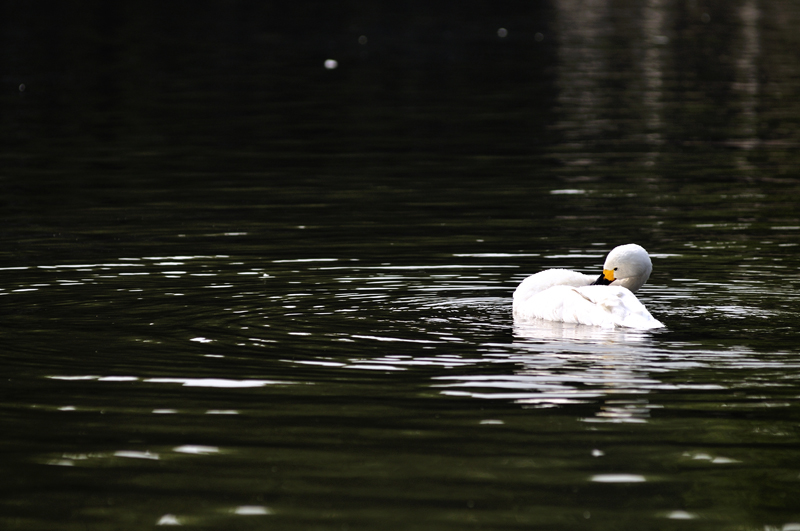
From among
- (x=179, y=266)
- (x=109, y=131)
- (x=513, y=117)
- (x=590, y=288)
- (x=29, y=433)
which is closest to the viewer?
(x=29, y=433)

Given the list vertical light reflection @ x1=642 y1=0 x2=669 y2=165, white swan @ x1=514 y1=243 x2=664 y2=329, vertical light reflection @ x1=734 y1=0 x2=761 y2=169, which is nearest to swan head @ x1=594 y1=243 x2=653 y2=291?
white swan @ x1=514 y1=243 x2=664 y2=329

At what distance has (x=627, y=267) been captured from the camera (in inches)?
462

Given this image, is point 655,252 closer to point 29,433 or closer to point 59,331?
point 59,331

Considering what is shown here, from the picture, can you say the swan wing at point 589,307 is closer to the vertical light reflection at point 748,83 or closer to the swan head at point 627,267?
the swan head at point 627,267

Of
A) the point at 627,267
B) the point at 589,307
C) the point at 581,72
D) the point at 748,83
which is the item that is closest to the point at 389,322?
the point at 589,307

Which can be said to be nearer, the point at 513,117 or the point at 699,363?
the point at 699,363

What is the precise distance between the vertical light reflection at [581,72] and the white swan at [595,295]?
15.2 metres

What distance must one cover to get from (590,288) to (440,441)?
334cm

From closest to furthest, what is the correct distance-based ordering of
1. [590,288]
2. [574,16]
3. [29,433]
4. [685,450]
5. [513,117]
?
[685,450], [29,433], [590,288], [513,117], [574,16]

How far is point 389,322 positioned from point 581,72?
3340cm

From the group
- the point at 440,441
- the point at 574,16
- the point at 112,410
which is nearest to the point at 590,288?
the point at 440,441

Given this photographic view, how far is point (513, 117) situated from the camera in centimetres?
3119

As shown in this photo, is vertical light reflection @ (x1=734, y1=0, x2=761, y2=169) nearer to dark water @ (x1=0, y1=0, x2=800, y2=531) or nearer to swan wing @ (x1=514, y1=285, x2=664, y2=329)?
dark water @ (x1=0, y1=0, x2=800, y2=531)

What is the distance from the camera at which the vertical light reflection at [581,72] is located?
29797mm
